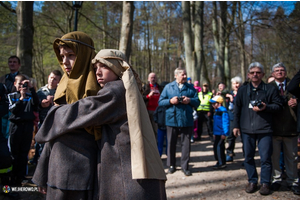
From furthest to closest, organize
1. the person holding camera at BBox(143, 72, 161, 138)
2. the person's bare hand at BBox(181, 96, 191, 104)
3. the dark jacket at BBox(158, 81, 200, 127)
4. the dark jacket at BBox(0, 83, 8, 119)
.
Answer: the person holding camera at BBox(143, 72, 161, 138)
the dark jacket at BBox(158, 81, 200, 127)
the person's bare hand at BBox(181, 96, 191, 104)
the dark jacket at BBox(0, 83, 8, 119)

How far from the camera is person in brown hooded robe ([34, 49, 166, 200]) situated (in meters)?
1.58

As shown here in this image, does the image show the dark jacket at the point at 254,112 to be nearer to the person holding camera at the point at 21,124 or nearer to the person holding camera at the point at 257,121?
the person holding camera at the point at 257,121

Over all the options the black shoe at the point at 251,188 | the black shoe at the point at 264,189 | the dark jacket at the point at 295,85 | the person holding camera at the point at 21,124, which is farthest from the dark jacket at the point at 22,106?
the dark jacket at the point at 295,85

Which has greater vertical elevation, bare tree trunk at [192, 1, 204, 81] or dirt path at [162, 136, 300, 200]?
bare tree trunk at [192, 1, 204, 81]

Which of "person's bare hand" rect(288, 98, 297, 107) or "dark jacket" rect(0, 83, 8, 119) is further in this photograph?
"person's bare hand" rect(288, 98, 297, 107)

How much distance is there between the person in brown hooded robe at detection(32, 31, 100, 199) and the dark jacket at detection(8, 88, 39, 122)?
8.72 ft

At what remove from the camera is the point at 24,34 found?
21.4 ft

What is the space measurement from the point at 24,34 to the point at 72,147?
612cm

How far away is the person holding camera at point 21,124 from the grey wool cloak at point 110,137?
2.89 metres

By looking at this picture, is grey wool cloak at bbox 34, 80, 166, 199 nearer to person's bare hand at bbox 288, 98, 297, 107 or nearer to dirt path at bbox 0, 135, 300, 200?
dirt path at bbox 0, 135, 300, 200

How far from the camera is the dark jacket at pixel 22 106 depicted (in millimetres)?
4043

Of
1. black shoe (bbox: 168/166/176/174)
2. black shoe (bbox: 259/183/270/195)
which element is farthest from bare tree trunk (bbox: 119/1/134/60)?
black shoe (bbox: 259/183/270/195)

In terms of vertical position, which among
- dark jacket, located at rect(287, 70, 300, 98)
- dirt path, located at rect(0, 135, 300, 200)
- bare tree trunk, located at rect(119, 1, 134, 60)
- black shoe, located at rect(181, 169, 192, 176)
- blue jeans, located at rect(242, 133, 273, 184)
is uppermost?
bare tree trunk, located at rect(119, 1, 134, 60)

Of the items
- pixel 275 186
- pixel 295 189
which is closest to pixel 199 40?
pixel 275 186
